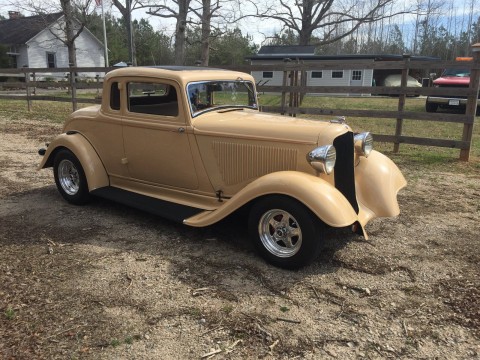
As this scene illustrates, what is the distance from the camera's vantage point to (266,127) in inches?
152

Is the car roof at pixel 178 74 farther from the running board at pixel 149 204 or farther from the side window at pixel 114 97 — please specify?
the running board at pixel 149 204

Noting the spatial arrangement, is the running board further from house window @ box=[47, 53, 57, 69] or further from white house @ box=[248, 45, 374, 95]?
house window @ box=[47, 53, 57, 69]

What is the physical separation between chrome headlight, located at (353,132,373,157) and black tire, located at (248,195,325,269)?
1267 mm

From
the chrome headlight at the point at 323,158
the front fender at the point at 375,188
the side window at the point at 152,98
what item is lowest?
the front fender at the point at 375,188

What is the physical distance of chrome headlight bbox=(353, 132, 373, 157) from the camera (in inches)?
168

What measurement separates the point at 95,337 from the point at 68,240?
1695 mm

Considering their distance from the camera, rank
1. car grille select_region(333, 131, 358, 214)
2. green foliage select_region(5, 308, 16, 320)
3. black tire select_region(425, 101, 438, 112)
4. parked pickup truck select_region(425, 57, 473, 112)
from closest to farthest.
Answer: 1. green foliage select_region(5, 308, 16, 320)
2. car grille select_region(333, 131, 358, 214)
3. parked pickup truck select_region(425, 57, 473, 112)
4. black tire select_region(425, 101, 438, 112)

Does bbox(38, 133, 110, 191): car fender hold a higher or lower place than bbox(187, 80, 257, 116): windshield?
lower

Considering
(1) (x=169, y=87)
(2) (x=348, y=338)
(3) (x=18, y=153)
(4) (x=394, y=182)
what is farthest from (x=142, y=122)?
(3) (x=18, y=153)

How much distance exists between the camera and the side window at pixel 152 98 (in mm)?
4340

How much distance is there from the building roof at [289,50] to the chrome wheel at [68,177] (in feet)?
96.0

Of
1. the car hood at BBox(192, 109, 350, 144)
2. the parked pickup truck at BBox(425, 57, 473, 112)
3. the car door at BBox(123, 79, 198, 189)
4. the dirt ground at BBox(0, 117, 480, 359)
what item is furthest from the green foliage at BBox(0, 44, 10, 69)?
the car hood at BBox(192, 109, 350, 144)

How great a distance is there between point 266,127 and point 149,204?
153 cm

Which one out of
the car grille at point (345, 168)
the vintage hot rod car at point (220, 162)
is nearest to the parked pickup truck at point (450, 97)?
the vintage hot rod car at point (220, 162)
